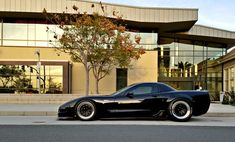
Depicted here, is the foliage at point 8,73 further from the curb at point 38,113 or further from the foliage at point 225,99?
the curb at point 38,113

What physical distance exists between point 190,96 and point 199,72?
27673mm

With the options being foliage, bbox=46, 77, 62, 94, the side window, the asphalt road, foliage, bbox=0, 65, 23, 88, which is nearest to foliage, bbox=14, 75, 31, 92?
foliage, bbox=0, 65, 23, 88

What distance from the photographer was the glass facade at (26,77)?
3216 cm

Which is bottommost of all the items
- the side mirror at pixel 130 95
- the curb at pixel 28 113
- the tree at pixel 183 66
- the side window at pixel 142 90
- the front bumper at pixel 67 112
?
the curb at pixel 28 113

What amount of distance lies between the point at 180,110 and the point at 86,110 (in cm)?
309

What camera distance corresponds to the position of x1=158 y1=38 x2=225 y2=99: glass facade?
131 feet

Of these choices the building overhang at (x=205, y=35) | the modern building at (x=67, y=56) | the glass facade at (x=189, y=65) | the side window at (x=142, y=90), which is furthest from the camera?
the glass facade at (x=189, y=65)

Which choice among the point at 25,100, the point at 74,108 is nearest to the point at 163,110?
the point at 74,108

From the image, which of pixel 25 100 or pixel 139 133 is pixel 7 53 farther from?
pixel 139 133

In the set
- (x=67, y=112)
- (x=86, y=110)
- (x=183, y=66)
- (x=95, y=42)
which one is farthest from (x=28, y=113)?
(x=183, y=66)

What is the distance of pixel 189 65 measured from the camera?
133 ft

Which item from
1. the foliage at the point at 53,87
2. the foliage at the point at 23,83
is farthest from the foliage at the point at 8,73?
the foliage at the point at 53,87

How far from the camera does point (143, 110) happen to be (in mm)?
13695

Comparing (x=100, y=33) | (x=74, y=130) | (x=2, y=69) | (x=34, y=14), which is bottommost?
(x=74, y=130)
